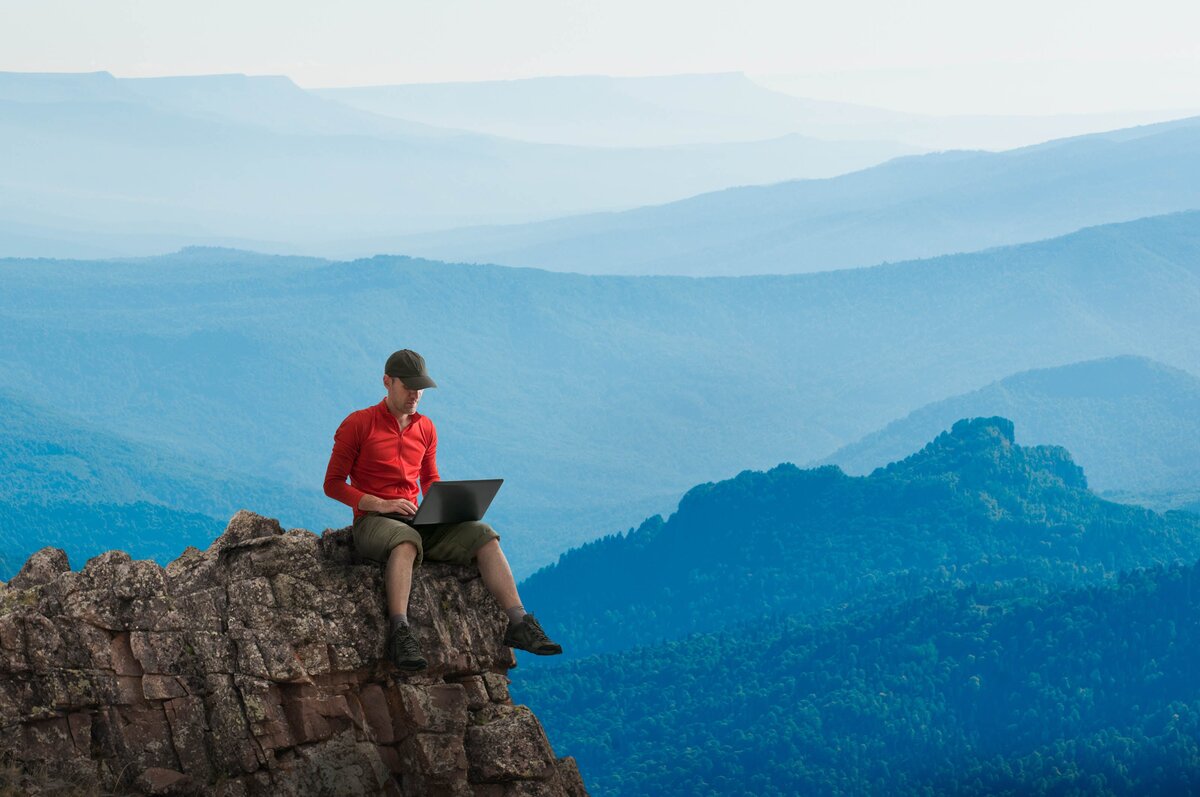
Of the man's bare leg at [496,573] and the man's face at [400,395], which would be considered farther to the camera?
the man's bare leg at [496,573]

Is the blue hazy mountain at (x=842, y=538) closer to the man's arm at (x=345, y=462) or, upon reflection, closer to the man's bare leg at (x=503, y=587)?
the man's bare leg at (x=503, y=587)

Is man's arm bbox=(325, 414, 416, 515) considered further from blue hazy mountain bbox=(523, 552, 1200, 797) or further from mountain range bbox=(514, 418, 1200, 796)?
blue hazy mountain bbox=(523, 552, 1200, 797)

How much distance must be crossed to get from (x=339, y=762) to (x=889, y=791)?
8234cm

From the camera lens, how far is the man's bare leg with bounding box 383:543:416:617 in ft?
67.5

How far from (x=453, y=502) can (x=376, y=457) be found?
1114mm

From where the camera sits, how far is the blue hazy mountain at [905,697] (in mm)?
103625

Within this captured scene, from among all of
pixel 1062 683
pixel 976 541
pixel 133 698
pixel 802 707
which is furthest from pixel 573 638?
pixel 133 698

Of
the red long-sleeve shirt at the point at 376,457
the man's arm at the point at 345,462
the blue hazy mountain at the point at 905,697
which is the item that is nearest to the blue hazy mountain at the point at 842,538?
the blue hazy mountain at the point at 905,697

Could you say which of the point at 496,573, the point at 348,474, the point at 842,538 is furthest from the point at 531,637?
the point at 842,538

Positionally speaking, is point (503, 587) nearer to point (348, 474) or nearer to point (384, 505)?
point (384, 505)

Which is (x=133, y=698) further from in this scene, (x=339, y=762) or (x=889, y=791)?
(x=889, y=791)

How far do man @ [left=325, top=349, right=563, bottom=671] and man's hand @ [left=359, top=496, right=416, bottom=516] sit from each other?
0.04ft

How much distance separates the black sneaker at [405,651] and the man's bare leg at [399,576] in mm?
229

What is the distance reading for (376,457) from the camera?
21094 mm
